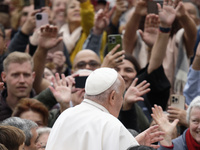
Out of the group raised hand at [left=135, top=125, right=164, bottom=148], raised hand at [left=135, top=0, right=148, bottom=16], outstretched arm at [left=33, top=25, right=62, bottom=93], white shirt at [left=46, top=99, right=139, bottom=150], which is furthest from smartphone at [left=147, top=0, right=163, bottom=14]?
white shirt at [left=46, top=99, right=139, bottom=150]

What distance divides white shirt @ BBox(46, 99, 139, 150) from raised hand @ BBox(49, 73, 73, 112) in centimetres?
162

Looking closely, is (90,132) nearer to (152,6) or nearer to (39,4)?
(152,6)

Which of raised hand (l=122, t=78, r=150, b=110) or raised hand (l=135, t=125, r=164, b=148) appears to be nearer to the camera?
raised hand (l=135, t=125, r=164, b=148)

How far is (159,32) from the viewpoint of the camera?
6777 mm

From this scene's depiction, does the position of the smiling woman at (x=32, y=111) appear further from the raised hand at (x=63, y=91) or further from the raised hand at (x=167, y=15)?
the raised hand at (x=167, y=15)

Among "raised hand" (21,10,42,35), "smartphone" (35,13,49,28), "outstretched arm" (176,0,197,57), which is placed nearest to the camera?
"outstretched arm" (176,0,197,57)

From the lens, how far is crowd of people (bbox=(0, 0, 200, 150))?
4.31 m

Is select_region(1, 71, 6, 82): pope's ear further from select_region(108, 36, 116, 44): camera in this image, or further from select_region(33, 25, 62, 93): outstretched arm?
select_region(108, 36, 116, 44): camera

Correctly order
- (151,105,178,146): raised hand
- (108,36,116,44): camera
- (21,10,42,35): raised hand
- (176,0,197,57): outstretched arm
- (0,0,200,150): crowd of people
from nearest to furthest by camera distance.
→ (0,0,200,150): crowd of people
(151,105,178,146): raised hand
(108,36,116,44): camera
(176,0,197,57): outstretched arm
(21,10,42,35): raised hand

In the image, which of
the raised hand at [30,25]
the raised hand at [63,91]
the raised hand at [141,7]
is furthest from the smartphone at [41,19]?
the raised hand at [63,91]

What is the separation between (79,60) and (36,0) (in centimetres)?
137

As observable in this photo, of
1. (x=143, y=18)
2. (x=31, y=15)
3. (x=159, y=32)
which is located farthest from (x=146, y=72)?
(x=31, y=15)

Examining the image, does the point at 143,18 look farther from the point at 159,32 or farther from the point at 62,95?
the point at 62,95

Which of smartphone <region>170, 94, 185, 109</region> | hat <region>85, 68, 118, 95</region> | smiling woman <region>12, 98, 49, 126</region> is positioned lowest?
smartphone <region>170, 94, 185, 109</region>
